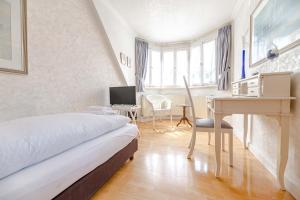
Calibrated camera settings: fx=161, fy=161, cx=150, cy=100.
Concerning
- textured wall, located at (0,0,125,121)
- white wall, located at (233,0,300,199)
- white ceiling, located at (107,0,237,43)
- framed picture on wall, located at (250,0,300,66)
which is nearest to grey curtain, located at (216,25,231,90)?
white ceiling, located at (107,0,237,43)

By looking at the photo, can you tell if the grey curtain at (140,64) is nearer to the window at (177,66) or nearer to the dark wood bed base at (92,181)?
the window at (177,66)

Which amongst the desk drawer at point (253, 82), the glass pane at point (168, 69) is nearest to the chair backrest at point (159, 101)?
the glass pane at point (168, 69)

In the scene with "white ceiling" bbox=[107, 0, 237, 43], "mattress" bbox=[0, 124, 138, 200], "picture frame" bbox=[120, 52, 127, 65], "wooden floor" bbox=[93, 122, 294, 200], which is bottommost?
"wooden floor" bbox=[93, 122, 294, 200]

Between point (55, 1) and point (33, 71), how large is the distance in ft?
3.20

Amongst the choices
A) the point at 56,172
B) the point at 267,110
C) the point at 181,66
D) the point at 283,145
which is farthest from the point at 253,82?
the point at 181,66

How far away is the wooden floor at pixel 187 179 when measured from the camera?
4.42 ft

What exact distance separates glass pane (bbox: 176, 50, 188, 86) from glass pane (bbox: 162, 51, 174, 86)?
0.17 meters

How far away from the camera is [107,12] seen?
3148 mm

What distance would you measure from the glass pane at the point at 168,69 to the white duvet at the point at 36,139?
4.28 metres

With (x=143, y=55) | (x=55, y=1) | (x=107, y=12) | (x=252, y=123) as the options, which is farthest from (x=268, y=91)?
(x=143, y=55)

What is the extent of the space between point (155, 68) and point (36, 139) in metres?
4.76

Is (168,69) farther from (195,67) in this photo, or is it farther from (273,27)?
(273,27)

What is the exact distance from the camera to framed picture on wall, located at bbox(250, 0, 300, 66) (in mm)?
1405

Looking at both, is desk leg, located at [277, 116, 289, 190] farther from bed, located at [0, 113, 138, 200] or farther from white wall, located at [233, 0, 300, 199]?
bed, located at [0, 113, 138, 200]
